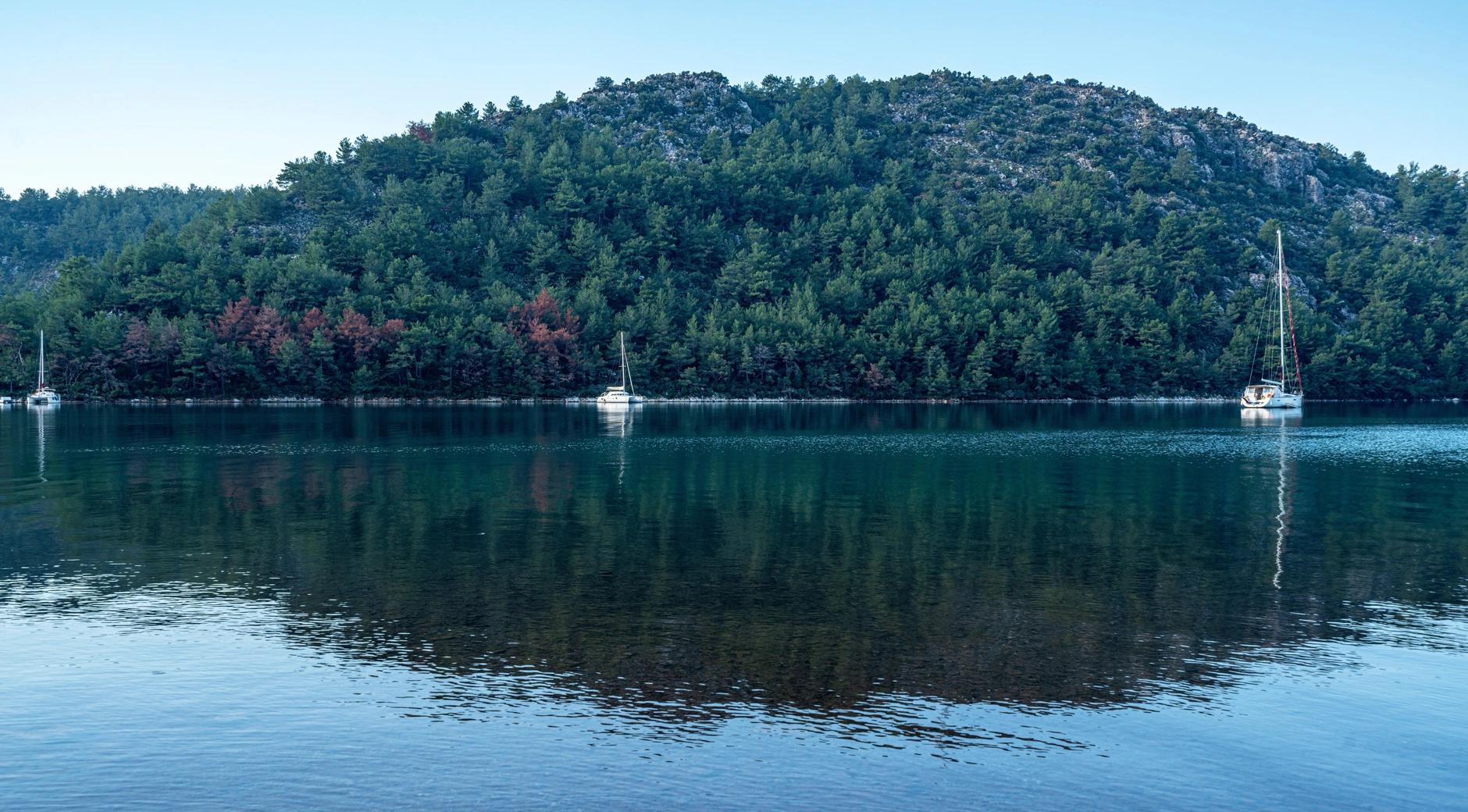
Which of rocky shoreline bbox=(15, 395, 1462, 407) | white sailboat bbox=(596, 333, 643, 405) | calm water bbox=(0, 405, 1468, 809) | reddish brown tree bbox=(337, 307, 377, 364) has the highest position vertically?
reddish brown tree bbox=(337, 307, 377, 364)

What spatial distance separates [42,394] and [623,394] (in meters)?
74.0

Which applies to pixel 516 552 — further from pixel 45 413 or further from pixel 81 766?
pixel 45 413

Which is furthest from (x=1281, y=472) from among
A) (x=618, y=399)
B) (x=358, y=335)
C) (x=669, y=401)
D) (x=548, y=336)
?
(x=358, y=335)

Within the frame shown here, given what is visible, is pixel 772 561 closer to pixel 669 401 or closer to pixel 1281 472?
pixel 1281 472

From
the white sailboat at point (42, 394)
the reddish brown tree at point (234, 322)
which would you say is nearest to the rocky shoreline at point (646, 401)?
the white sailboat at point (42, 394)

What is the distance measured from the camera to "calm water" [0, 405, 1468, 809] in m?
16.0

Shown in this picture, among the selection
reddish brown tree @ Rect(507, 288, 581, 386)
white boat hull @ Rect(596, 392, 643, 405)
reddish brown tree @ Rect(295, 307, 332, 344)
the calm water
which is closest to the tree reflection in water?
the calm water

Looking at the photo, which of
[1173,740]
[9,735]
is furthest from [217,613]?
[1173,740]

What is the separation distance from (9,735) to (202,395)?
153m

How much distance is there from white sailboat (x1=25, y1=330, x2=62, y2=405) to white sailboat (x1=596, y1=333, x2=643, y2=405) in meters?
70.1

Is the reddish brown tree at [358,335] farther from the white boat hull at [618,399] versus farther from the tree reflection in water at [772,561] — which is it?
the tree reflection in water at [772,561]

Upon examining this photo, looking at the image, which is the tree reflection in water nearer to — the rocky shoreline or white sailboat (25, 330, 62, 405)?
white sailboat (25, 330, 62, 405)

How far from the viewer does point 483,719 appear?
18.2m

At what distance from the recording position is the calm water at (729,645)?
16047mm
